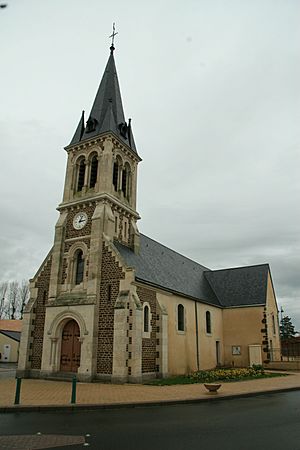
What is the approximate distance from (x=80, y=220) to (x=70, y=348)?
24.8 feet

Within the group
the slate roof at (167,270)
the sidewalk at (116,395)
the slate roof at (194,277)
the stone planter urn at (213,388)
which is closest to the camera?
the sidewalk at (116,395)

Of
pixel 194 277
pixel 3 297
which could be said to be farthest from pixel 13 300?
pixel 194 277

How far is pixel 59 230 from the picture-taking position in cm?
2352

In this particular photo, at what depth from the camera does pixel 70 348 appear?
20.8m

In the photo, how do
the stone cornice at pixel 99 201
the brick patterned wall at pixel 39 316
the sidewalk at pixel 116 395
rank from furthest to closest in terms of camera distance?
the stone cornice at pixel 99 201 < the brick patterned wall at pixel 39 316 < the sidewalk at pixel 116 395

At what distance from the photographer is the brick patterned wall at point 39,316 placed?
21938mm

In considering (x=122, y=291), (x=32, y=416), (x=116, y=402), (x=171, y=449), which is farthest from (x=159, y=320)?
(x=171, y=449)

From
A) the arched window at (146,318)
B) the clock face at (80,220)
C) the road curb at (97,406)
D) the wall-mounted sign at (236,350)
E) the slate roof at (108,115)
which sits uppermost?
the slate roof at (108,115)

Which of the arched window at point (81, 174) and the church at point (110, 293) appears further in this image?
→ the arched window at point (81, 174)

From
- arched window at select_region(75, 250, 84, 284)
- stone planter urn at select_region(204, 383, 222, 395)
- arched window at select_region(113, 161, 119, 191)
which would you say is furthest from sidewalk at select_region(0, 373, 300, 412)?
arched window at select_region(113, 161, 119, 191)

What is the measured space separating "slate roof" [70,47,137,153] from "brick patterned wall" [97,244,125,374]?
8.63m

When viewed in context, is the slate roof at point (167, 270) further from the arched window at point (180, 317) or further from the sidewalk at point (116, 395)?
the sidewalk at point (116, 395)

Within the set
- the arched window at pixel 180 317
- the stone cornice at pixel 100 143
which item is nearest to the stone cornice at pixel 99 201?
the stone cornice at pixel 100 143

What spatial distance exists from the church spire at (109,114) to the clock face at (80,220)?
18.1 feet
